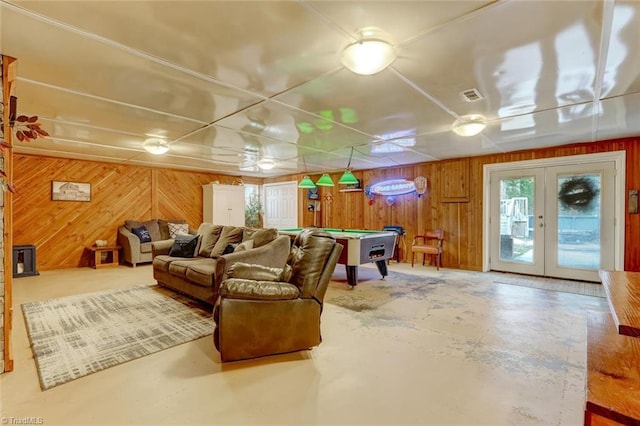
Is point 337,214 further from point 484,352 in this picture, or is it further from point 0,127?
point 0,127

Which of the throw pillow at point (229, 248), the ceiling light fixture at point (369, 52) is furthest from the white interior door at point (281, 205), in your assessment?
the ceiling light fixture at point (369, 52)

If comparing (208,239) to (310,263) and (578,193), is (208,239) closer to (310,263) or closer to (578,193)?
(310,263)

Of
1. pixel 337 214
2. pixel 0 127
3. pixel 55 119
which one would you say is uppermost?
pixel 55 119

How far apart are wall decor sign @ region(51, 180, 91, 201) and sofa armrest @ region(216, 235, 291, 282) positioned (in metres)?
4.91

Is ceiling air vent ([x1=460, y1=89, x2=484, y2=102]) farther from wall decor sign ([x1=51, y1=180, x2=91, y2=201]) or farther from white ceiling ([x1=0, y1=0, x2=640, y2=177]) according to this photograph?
wall decor sign ([x1=51, y1=180, x2=91, y2=201])

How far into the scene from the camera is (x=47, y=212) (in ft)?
19.8

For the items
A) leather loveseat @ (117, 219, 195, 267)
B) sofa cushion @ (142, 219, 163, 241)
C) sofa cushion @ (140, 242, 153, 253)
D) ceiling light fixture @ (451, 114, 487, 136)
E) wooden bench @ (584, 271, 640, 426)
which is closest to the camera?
wooden bench @ (584, 271, 640, 426)

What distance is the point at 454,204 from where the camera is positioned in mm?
6301

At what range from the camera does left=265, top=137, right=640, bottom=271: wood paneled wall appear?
14.9 ft

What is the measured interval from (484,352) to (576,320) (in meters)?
1.54

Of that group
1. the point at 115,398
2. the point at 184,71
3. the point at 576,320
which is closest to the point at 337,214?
the point at 576,320

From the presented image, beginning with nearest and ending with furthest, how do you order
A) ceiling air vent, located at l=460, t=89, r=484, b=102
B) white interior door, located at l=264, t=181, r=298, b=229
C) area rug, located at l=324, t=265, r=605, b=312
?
ceiling air vent, located at l=460, t=89, r=484, b=102
area rug, located at l=324, t=265, r=605, b=312
white interior door, located at l=264, t=181, r=298, b=229

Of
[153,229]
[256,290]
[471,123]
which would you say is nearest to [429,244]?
[471,123]

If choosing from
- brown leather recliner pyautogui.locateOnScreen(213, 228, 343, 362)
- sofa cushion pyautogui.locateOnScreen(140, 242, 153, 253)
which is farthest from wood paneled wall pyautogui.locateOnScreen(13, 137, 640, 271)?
brown leather recliner pyautogui.locateOnScreen(213, 228, 343, 362)
